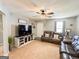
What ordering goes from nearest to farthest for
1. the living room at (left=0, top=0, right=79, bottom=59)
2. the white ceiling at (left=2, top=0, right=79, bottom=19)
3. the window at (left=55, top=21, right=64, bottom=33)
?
the white ceiling at (left=2, top=0, right=79, bottom=19) < the living room at (left=0, top=0, right=79, bottom=59) < the window at (left=55, top=21, right=64, bottom=33)

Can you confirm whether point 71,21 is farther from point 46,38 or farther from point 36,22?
point 36,22

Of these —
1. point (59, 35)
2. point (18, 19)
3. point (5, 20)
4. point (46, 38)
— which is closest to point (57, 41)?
point (59, 35)

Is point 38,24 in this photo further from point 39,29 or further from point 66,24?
point 66,24

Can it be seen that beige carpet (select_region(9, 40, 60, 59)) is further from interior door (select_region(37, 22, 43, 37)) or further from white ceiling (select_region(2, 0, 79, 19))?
interior door (select_region(37, 22, 43, 37))

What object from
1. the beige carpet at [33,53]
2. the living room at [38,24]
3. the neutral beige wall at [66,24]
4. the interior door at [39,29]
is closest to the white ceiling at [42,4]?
the living room at [38,24]

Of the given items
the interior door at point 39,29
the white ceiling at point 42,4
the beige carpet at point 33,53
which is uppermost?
the white ceiling at point 42,4

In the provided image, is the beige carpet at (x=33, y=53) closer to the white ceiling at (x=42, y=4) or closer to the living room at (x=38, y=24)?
the living room at (x=38, y=24)

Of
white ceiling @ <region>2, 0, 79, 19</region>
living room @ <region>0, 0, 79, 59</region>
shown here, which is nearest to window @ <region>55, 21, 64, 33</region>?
living room @ <region>0, 0, 79, 59</region>

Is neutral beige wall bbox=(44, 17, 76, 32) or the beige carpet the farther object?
neutral beige wall bbox=(44, 17, 76, 32)

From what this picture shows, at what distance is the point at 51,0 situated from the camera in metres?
3.05

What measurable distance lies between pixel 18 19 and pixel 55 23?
12.3 ft

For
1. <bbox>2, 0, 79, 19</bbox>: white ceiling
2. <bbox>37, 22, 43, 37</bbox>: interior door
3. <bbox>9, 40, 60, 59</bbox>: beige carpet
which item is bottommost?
<bbox>9, 40, 60, 59</bbox>: beige carpet

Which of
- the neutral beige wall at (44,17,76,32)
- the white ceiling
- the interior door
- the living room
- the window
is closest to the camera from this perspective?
the white ceiling

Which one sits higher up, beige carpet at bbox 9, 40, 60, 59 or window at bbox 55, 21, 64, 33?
window at bbox 55, 21, 64, 33
